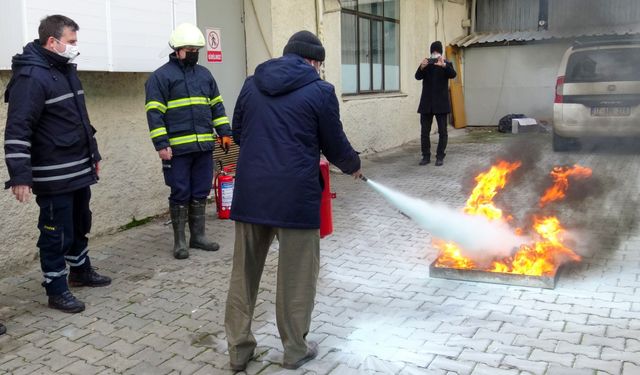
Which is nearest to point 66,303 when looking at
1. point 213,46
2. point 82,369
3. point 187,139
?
point 82,369

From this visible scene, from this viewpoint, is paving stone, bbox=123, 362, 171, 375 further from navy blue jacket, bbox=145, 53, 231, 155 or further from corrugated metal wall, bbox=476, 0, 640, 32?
corrugated metal wall, bbox=476, 0, 640, 32

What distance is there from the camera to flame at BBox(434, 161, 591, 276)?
492 centimetres

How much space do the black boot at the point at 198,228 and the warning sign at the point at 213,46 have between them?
108 inches

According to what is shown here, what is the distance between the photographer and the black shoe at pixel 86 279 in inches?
196

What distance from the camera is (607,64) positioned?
594 centimetres

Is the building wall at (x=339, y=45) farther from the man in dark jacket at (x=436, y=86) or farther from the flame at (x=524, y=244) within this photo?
the flame at (x=524, y=244)

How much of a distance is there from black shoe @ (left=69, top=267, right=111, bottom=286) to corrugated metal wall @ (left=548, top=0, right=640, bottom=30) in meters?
4.38

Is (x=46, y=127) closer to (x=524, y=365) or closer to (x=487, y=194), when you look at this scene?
(x=524, y=365)

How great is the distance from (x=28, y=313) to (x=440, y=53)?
786cm

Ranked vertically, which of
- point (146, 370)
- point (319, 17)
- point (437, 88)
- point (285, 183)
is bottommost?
point (146, 370)

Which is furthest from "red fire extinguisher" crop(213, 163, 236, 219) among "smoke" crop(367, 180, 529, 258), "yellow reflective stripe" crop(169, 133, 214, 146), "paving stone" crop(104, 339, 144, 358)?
"paving stone" crop(104, 339, 144, 358)

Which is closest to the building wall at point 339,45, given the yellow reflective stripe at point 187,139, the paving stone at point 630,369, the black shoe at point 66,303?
the yellow reflective stripe at point 187,139

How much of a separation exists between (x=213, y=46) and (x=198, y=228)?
3.00 metres

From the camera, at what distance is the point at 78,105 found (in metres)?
4.47
